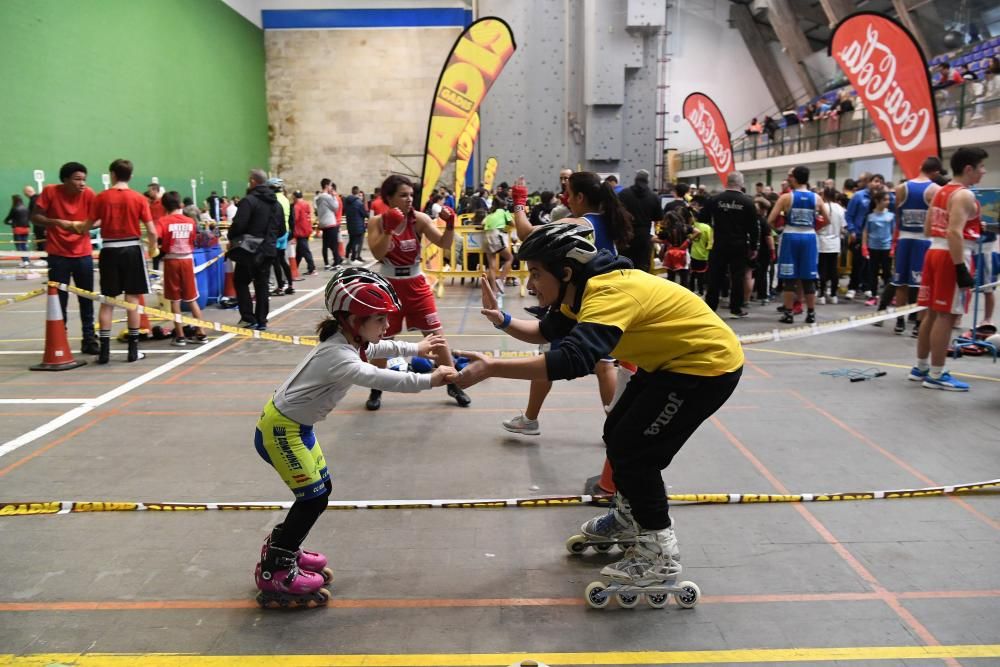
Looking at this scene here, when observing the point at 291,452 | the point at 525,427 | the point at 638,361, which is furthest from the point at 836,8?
the point at 291,452

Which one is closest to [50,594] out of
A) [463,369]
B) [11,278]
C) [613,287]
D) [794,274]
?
[463,369]

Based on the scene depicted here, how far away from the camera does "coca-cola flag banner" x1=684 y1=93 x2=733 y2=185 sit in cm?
1625

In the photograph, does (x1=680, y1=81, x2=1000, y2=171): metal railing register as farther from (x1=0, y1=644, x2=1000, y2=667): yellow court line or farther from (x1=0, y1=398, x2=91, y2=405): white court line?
(x1=0, y1=398, x2=91, y2=405): white court line

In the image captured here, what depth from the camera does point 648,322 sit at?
296cm

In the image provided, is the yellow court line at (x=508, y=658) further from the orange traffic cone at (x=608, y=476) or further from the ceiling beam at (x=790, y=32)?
the ceiling beam at (x=790, y=32)

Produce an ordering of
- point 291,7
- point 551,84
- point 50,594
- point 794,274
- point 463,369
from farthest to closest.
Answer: point 291,7
point 551,84
point 794,274
point 50,594
point 463,369

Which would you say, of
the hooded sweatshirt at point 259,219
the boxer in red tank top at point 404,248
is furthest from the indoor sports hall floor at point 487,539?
the hooded sweatshirt at point 259,219

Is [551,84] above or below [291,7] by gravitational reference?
below

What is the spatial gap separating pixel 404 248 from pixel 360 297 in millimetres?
3184

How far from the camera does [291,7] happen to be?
36531 millimetres

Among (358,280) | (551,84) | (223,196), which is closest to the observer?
(358,280)

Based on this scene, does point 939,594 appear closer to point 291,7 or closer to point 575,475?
point 575,475

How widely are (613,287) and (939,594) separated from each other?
6.90 ft

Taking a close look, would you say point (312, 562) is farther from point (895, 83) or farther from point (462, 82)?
point (462, 82)
